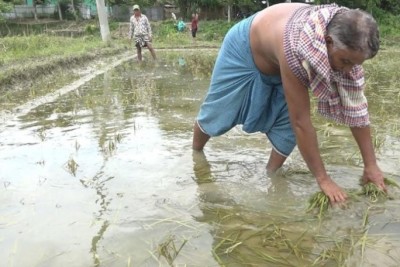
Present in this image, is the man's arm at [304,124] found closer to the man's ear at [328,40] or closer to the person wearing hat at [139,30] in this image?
the man's ear at [328,40]

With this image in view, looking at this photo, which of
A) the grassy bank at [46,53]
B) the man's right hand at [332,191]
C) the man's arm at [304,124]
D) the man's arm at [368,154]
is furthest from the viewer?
the grassy bank at [46,53]

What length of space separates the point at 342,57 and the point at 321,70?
0.33ft

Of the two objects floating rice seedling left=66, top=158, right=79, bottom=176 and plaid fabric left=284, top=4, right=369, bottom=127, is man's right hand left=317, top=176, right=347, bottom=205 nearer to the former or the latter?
plaid fabric left=284, top=4, right=369, bottom=127

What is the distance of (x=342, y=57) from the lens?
1.95m

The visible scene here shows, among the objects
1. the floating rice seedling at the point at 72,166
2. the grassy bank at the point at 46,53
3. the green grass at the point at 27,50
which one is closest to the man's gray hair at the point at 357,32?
the floating rice seedling at the point at 72,166

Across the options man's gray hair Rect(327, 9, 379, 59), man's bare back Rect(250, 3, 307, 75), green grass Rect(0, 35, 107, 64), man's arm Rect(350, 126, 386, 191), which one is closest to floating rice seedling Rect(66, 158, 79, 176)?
man's bare back Rect(250, 3, 307, 75)

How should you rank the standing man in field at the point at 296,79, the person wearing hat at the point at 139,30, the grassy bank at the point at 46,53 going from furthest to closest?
the person wearing hat at the point at 139,30
the grassy bank at the point at 46,53
the standing man in field at the point at 296,79

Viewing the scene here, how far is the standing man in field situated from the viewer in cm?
195

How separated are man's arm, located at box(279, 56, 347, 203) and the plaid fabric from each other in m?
0.04

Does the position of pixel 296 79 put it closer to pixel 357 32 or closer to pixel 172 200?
pixel 357 32

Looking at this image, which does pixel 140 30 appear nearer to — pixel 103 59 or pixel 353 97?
pixel 103 59

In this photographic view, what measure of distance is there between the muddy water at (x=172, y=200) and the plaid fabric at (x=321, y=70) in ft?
1.57

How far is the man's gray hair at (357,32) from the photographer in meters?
1.85

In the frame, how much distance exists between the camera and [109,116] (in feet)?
15.7
